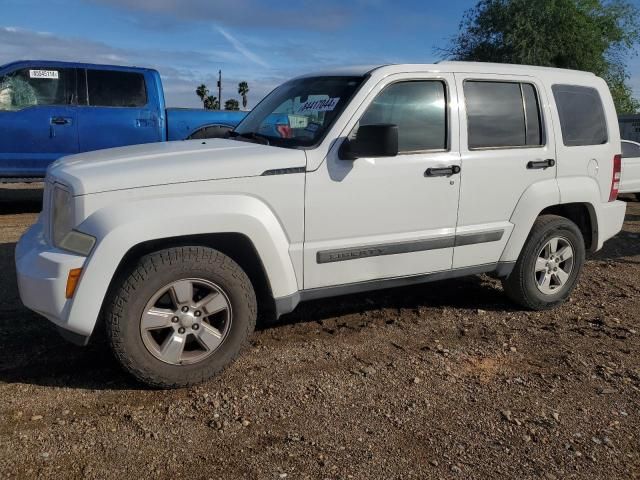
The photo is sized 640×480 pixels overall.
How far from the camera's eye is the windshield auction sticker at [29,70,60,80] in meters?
8.59

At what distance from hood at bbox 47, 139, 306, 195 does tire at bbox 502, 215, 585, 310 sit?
7.20ft

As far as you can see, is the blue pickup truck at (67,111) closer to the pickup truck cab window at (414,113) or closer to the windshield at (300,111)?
the windshield at (300,111)

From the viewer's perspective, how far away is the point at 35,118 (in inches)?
338

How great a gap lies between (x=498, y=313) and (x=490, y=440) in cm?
206

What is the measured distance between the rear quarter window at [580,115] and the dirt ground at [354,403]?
1.47m

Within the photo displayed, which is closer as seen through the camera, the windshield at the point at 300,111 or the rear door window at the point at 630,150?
the windshield at the point at 300,111

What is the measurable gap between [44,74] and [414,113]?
6.73m

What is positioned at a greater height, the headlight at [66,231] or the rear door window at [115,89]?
the rear door window at [115,89]

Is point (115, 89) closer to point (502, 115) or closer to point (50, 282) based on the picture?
point (502, 115)

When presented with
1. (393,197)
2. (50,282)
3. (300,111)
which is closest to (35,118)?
(300,111)

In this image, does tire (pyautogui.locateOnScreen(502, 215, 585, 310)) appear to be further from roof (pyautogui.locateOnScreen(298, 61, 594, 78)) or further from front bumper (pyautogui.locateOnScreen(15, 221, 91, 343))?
front bumper (pyautogui.locateOnScreen(15, 221, 91, 343))

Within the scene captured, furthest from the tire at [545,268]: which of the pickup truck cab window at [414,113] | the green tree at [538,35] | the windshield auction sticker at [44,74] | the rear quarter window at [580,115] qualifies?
the green tree at [538,35]

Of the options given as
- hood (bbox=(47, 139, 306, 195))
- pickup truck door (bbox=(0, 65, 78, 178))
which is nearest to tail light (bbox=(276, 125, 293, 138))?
hood (bbox=(47, 139, 306, 195))

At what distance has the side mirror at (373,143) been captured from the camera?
356 cm
